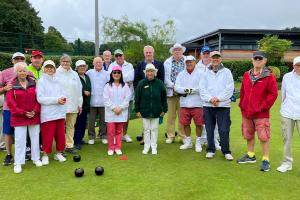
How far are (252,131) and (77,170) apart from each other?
10.8 feet

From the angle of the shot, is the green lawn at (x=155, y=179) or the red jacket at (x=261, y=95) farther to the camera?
the red jacket at (x=261, y=95)

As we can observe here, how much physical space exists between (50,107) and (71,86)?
846 mm

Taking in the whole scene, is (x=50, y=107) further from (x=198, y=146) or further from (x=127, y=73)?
(x=198, y=146)

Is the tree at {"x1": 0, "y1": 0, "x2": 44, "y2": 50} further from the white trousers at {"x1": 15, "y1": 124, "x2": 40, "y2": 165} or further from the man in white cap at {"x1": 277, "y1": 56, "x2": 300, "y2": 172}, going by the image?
the man in white cap at {"x1": 277, "y1": 56, "x2": 300, "y2": 172}

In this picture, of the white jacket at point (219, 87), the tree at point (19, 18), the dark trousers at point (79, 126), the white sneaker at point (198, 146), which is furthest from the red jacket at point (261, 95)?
the tree at point (19, 18)

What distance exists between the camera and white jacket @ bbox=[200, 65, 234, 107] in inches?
288

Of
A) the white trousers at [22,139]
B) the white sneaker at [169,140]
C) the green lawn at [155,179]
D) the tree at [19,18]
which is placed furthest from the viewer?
the tree at [19,18]

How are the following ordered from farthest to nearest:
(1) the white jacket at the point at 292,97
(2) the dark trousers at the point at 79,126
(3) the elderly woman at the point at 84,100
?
(2) the dark trousers at the point at 79,126, (3) the elderly woman at the point at 84,100, (1) the white jacket at the point at 292,97

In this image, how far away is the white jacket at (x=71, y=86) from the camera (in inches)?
300

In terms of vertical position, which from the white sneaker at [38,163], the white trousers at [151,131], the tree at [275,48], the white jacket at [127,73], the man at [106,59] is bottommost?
the white sneaker at [38,163]

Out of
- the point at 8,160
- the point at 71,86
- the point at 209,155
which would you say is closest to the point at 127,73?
the point at 71,86

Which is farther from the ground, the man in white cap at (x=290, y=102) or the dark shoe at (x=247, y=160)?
the man in white cap at (x=290, y=102)

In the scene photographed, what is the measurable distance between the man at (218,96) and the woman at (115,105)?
5.58ft

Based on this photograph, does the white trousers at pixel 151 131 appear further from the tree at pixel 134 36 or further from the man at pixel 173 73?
the tree at pixel 134 36
